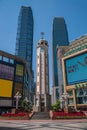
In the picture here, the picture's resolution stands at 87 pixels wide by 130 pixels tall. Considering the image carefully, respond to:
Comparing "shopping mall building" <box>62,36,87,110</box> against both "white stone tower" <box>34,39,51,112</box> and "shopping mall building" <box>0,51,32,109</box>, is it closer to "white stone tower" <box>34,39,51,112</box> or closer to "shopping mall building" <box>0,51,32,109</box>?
"white stone tower" <box>34,39,51,112</box>

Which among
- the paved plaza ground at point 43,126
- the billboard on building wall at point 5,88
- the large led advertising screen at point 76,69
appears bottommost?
the paved plaza ground at point 43,126

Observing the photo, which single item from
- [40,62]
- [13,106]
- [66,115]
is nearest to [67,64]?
[40,62]

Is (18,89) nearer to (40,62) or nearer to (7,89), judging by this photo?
(7,89)

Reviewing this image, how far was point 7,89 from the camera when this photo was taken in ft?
253

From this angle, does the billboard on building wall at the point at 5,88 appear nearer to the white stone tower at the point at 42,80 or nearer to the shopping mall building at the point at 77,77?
the white stone tower at the point at 42,80

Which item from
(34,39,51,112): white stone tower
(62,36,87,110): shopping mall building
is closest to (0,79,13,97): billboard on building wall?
Result: (34,39,51,112): white stone tower

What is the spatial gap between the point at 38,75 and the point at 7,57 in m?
25.9

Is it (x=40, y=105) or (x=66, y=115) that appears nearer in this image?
(x=66, y=115)

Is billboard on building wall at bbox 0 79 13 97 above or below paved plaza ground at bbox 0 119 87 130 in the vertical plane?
above

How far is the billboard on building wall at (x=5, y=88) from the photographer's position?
75.0 metres

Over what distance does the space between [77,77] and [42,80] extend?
2149 cm

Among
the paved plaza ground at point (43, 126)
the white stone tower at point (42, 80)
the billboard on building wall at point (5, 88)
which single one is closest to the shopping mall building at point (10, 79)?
the billboard on building wall at point (5, 88)

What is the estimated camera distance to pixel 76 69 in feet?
255

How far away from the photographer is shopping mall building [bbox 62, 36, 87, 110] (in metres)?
73.0
